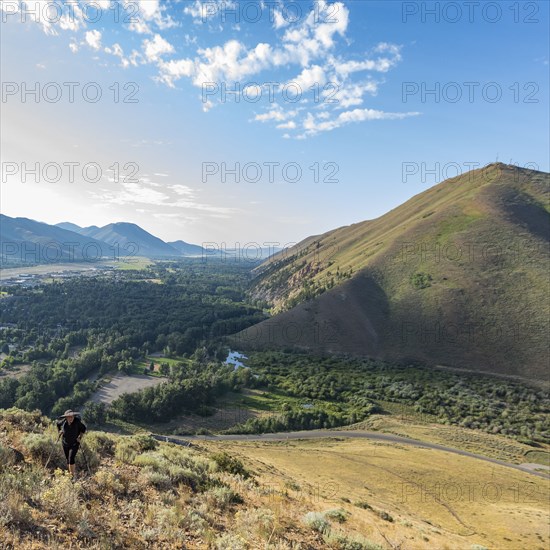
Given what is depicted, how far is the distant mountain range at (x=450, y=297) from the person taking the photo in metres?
92.4

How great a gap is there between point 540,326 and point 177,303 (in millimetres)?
155289

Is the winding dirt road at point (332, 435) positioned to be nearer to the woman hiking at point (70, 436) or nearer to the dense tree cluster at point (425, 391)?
the dense tree cluster at point (425, 391)

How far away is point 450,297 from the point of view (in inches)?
4215

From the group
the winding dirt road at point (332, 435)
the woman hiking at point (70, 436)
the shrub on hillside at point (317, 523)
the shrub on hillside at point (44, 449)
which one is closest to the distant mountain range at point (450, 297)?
the winding dirt road at point (332, 435)

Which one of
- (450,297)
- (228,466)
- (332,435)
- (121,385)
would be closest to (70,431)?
(228,466)

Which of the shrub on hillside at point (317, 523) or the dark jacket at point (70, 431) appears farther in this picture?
the shrub on hillside at point (317, 523)

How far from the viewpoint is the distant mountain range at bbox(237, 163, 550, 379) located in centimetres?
9244

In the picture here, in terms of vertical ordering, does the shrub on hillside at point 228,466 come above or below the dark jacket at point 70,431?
below

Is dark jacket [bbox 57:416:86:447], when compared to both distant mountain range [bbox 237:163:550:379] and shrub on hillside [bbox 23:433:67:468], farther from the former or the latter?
distant mountain range [bbox 237:163:550:379]

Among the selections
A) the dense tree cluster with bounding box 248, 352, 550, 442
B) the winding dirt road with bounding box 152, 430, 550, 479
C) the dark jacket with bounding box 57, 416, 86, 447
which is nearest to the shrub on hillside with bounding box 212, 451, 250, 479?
the dark jacket with bounding box 57, 416, 86, 447

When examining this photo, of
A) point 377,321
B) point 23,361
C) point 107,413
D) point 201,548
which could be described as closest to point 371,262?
point 377,321

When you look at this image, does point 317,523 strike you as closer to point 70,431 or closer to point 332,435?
point 70,431

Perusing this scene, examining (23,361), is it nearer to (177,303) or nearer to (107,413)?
(107,413)

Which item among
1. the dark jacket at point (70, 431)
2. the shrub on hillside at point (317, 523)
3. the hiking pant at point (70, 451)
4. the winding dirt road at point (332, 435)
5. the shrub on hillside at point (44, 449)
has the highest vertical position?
the dark jacket at point (70, 431)
